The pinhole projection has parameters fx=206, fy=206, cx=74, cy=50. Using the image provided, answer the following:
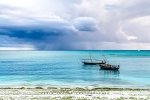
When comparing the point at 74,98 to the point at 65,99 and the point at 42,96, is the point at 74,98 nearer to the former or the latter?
the point at 65,99

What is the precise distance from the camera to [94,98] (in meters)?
28.4

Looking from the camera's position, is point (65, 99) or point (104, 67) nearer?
point (65, 99)

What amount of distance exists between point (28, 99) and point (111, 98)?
37.1ft

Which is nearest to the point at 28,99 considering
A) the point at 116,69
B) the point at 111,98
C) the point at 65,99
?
the point at 65,99

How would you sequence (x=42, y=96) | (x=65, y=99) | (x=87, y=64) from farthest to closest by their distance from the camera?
(x=87, y=64)
(x=42, y=96)
(x=65, y=99)

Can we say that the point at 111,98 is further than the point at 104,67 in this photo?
No

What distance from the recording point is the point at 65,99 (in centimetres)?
2761

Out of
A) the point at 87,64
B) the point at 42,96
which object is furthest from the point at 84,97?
the point at 87,64

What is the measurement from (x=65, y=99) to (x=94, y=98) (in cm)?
404

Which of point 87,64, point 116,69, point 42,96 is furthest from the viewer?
point 87,64

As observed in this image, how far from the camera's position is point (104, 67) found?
82188 millimetres

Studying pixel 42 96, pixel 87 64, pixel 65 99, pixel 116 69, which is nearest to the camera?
pixel 65 99

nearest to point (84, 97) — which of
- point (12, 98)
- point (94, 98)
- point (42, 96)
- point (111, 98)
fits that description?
point (94, 98)

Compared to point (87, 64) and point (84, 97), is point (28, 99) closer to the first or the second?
point (84, 97)
